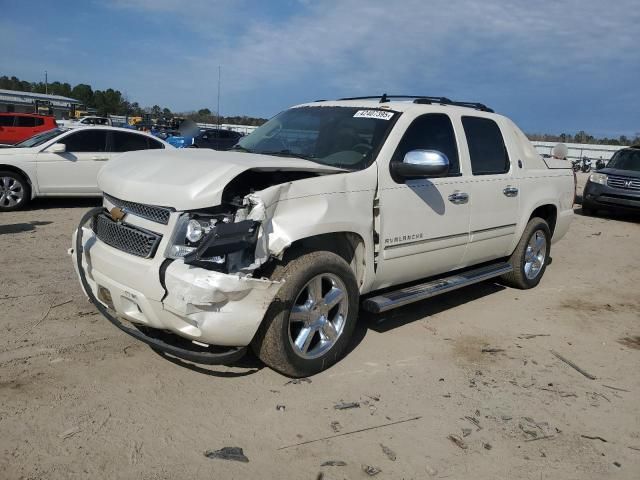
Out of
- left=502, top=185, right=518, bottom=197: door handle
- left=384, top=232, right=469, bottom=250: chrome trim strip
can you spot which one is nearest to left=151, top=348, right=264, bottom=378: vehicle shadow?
left=384, top=232, right=469, bottom=250: chrome trim strip

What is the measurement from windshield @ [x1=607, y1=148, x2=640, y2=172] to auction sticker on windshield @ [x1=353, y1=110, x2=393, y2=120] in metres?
11.4

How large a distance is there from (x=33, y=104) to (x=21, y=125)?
1147 inches

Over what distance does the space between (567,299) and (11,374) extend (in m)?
5.52

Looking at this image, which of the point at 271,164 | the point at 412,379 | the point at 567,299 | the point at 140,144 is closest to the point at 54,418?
the point at 271,164

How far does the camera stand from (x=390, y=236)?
4.21 meters

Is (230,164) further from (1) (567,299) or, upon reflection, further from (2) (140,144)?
(2) (140,144)

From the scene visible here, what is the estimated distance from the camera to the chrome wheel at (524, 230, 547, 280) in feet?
20.6

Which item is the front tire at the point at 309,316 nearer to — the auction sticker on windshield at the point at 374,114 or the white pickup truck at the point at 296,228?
the white pickup truck at the point at 296,228

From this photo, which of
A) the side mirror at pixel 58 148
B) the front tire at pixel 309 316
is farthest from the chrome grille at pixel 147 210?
the side mirror at pixel 58 148

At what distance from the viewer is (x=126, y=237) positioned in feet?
11.6

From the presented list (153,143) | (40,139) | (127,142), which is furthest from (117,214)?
(40,139)

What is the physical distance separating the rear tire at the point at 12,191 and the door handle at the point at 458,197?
783 centimetres

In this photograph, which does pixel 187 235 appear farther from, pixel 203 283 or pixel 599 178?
pixel 599 178

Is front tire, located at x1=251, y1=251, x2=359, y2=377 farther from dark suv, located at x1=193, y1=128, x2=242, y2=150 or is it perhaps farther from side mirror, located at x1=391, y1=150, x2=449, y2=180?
dark suv, located at x1=193, y1=128, x2=242, y2=150
